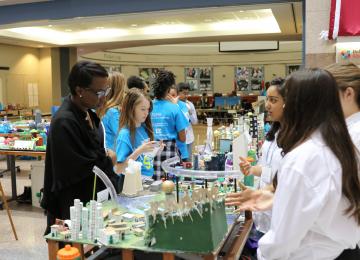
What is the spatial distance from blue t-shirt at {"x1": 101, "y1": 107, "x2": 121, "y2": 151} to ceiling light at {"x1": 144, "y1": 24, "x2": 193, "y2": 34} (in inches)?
280

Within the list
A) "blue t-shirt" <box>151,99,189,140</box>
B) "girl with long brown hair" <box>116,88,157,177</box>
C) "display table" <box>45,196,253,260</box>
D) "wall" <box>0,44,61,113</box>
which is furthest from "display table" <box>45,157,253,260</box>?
"wall" <box>0,44,61,113</box>

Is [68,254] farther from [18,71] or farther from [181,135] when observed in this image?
[18,71]

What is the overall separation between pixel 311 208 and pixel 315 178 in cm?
10

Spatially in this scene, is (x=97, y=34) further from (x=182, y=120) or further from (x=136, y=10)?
(x=182, y=120)

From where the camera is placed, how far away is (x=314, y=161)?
54.7 inches

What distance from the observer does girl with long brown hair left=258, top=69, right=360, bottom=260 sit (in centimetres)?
138

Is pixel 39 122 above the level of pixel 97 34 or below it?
below

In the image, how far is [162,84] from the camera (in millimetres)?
4438

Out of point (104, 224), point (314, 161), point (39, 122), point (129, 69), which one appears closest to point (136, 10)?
point (39, 122)

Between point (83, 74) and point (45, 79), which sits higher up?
point (45, 79)

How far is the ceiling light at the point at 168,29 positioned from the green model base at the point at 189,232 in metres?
9.08

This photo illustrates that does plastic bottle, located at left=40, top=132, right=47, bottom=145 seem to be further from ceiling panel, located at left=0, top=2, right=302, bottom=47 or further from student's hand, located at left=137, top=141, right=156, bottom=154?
student's hand, located at left=137, top=141, right=156, bottom=154

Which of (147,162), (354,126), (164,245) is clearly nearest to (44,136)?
(147,162)

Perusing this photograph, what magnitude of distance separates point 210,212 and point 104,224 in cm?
63
